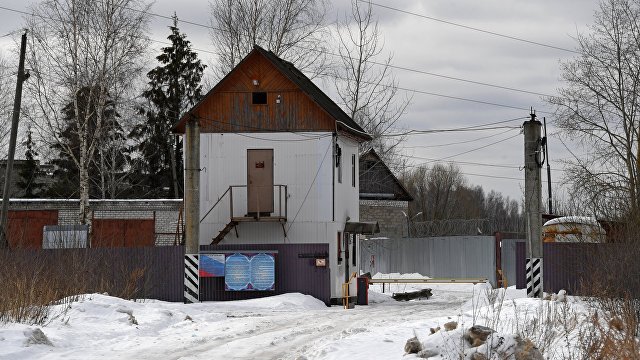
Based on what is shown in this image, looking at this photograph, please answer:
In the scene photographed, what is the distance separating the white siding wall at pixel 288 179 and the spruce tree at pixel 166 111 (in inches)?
1009

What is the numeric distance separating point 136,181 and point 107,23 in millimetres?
23761

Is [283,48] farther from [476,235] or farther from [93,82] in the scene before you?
[476,235]

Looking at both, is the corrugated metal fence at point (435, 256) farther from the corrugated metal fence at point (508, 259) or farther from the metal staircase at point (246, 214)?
the metal staircase at point (246, 214)

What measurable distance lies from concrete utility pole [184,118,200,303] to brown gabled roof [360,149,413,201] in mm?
31390

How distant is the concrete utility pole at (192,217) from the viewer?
3241 centimetres

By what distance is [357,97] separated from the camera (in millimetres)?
52062

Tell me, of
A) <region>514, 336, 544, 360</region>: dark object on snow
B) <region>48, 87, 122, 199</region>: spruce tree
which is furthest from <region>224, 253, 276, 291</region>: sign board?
<region>48, 87, 122, 199</region>: spruce tree

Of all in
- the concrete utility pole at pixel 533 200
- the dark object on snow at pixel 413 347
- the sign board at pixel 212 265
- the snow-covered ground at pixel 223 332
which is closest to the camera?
the dark object on snow at pixel 413 347

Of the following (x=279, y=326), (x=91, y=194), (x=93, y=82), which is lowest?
(x=279, y=326)

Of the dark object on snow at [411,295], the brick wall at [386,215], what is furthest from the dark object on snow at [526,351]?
the brick wall at [386,215]

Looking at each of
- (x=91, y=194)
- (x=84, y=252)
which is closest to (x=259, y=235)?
(x=84, y=252)

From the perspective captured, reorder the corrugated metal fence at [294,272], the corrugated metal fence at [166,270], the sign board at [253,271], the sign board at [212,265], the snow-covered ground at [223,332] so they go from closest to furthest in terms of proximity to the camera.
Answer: the snow-covered ground at [223,332] < the corrugated metal fence at [166,270] < the sign board at [212,265] < the sign board at [253,271] < the corrugated metal fence at [294,272]

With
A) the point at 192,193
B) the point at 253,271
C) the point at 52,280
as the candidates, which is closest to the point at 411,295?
the point at 253,271

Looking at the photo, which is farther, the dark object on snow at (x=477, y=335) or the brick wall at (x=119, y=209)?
the brick wall at (x=119, y=209)
